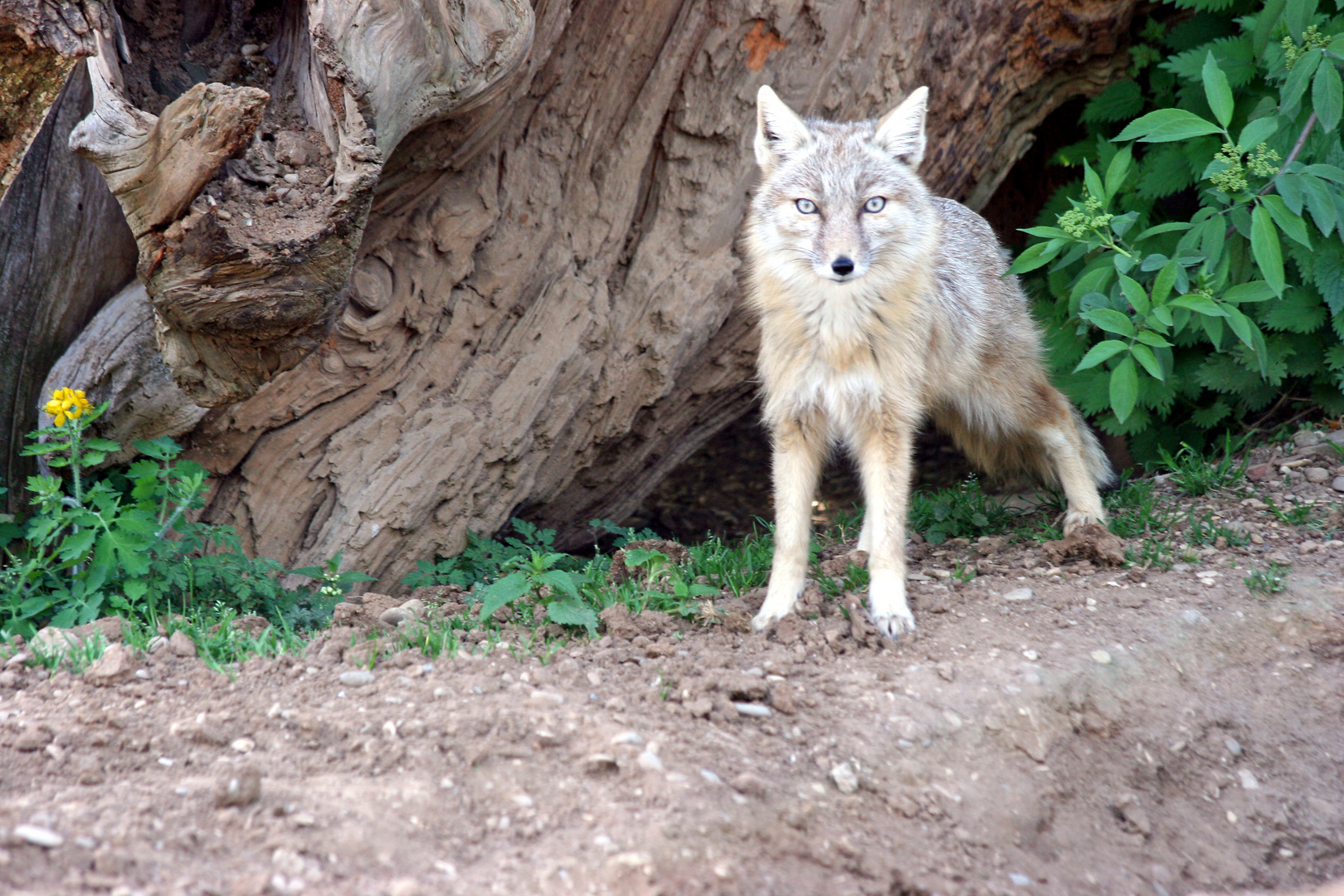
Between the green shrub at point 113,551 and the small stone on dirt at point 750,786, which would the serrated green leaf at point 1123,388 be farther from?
the green shrub at point 113,551

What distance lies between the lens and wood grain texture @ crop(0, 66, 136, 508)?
4234 mm

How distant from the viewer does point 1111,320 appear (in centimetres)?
420

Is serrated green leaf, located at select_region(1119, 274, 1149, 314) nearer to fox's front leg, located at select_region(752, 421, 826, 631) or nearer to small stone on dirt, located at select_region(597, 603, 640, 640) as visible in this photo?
fox's front leg, located at select_region(752, 421, 826, 631)

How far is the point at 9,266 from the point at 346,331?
1.41 meters

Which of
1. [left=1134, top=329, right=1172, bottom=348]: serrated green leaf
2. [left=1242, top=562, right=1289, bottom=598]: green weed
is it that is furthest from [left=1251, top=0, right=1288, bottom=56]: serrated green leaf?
[left=1242, top=562, right=1289, bottom=598]: green weed

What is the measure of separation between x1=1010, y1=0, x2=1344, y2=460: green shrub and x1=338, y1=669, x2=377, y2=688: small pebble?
3119 mm

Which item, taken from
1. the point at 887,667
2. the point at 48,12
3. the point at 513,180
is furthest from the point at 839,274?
the point at 48,12

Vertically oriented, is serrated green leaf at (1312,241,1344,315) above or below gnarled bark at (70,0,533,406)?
below

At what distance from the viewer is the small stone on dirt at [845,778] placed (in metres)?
2.84

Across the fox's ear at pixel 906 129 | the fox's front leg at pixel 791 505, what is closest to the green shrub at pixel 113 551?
the fox's front leg at pixel 791 505

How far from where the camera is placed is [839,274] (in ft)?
11.8

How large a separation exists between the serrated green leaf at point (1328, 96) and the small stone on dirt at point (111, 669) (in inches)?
194

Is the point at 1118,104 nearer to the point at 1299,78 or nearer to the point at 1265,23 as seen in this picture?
the point at 1265,23

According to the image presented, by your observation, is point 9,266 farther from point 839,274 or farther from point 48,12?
point 839,274
